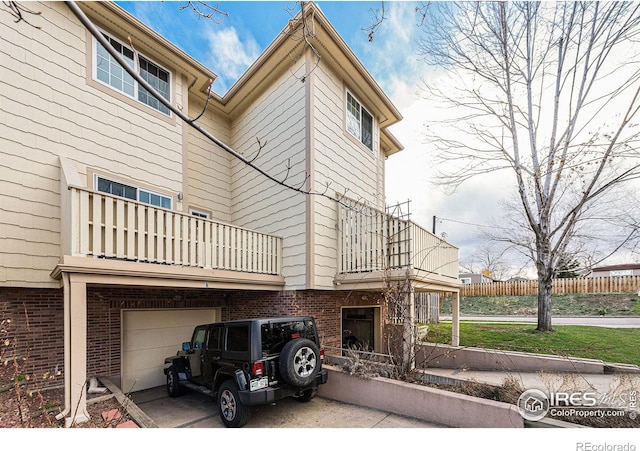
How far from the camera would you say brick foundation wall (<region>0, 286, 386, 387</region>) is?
5605 millimetres

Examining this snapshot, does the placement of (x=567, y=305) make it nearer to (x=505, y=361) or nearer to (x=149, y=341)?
(x=505, y=361)

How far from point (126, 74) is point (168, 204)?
3209mm

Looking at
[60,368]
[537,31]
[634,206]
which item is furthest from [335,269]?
[537,31]

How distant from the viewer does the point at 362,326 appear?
9.95 metres

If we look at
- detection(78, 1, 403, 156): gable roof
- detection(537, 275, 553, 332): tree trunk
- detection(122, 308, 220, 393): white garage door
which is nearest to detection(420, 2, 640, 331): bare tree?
detection(537, 275, 553, 332): tree trunk

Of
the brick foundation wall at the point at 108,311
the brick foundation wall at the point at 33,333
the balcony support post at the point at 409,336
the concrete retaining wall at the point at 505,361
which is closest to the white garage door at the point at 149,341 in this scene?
the brick foundation wall at the point at 108,311

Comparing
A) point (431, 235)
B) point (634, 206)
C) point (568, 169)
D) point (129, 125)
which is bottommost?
point (431, 235)

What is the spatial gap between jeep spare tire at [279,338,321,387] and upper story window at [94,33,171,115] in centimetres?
564

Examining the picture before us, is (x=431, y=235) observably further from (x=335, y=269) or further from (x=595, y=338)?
(x=595, y=338)

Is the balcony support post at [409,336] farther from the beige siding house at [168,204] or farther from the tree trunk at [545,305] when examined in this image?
the tree trunk at [545,305]

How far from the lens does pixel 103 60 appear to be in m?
7.07

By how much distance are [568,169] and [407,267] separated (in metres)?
5.55

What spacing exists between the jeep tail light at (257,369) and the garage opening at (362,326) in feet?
16.2
